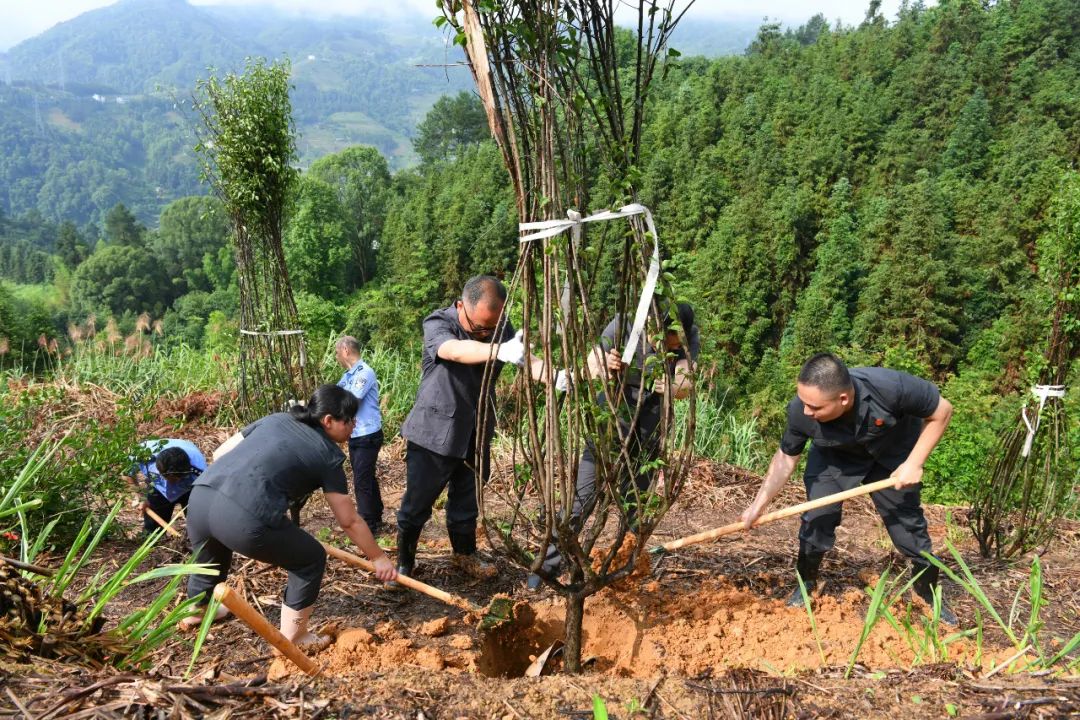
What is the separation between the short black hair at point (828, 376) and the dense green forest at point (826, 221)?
12887 mm

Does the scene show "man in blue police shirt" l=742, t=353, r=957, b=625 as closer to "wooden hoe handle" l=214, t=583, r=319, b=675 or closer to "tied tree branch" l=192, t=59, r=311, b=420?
"wooden hoe handle" l=214, t=583, r=319, b=675

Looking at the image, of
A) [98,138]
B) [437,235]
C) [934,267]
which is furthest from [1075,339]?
[98,138]

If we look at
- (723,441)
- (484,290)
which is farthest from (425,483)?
(723,441)

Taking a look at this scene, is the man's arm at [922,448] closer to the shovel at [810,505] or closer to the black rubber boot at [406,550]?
the shovel at [810,505]

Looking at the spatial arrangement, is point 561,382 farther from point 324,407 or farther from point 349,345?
point 349,345

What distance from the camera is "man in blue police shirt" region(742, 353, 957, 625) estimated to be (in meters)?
3.04

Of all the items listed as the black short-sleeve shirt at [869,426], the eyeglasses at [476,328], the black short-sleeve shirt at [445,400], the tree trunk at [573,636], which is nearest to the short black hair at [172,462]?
the black short-sleeve shirt at [445,400]

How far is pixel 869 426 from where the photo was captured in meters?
3.19

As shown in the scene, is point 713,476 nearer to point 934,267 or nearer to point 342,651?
point 342,651

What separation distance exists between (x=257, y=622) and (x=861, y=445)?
2.81 m

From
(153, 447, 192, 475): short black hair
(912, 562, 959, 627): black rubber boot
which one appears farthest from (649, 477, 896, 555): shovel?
(153, 447, 192, 475): short black hair

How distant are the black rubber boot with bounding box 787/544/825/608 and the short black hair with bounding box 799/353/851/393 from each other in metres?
1.02

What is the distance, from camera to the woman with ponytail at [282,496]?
2768mm

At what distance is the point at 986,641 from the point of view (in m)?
3.16
